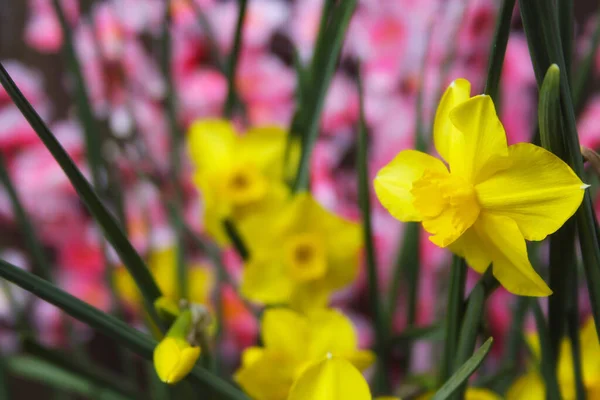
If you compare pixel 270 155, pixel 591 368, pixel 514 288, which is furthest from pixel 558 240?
pixel 270 155

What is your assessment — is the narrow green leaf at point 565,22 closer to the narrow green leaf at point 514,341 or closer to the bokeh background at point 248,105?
the narrow green leaf at point 514,341

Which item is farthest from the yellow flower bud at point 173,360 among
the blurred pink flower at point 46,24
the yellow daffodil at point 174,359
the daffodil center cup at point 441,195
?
the blurred pink flower at point 46,24

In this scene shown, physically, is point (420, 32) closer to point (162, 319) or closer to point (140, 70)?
point (140, 70)

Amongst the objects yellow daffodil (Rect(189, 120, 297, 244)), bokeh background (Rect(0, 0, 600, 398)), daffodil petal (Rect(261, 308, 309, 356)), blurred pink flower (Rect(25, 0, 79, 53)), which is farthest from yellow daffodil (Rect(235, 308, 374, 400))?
blurred pink flower (Rect(25, 0, 79, 53))

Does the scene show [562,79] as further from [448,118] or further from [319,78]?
[319,78]

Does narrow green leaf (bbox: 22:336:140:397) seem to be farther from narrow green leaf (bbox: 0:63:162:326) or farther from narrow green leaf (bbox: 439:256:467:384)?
narrow green leaf (bbox: 439:256:467:384)

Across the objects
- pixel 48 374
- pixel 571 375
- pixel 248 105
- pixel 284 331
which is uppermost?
pixel 248 105

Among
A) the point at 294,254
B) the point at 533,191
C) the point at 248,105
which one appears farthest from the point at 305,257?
the point at 248,105
